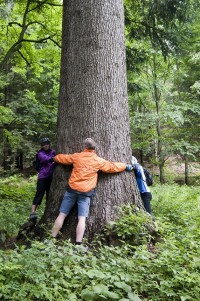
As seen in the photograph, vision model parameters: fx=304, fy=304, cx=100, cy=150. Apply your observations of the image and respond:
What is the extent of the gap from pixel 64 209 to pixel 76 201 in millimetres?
212

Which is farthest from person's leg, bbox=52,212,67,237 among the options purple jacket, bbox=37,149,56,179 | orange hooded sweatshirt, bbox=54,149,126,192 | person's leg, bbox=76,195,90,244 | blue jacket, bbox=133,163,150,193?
purple jacket, bbox=37,149,56,179

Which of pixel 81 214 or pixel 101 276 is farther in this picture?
pixel 81 214

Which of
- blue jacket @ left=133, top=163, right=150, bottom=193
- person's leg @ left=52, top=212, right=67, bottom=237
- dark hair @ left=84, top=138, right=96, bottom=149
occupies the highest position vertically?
dark hair @ left=84, top=138, right=96, bottom=149

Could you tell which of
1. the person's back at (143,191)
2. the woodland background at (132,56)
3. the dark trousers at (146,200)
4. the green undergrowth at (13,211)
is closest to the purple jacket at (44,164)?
the green undergrowth at (13,211)

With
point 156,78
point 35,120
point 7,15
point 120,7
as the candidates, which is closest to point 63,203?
point 120,7

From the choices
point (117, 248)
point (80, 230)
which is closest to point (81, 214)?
point (80, 230)

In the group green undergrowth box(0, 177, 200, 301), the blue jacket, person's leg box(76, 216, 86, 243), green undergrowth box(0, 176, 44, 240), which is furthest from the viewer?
green undergrowth box(0, 176, 44, 240)

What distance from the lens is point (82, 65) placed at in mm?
4723

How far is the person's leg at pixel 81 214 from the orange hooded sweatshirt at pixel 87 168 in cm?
15

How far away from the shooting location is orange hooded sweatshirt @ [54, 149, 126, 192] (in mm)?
4414

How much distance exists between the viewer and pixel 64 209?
4430 millimetres

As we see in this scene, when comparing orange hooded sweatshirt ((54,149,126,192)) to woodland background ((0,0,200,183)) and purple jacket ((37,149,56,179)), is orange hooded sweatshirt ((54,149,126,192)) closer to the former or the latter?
purple jacket ((37,149,56,179))

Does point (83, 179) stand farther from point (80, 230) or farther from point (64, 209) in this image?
point (80, 230)

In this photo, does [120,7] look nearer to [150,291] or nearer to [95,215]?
[95,215]
